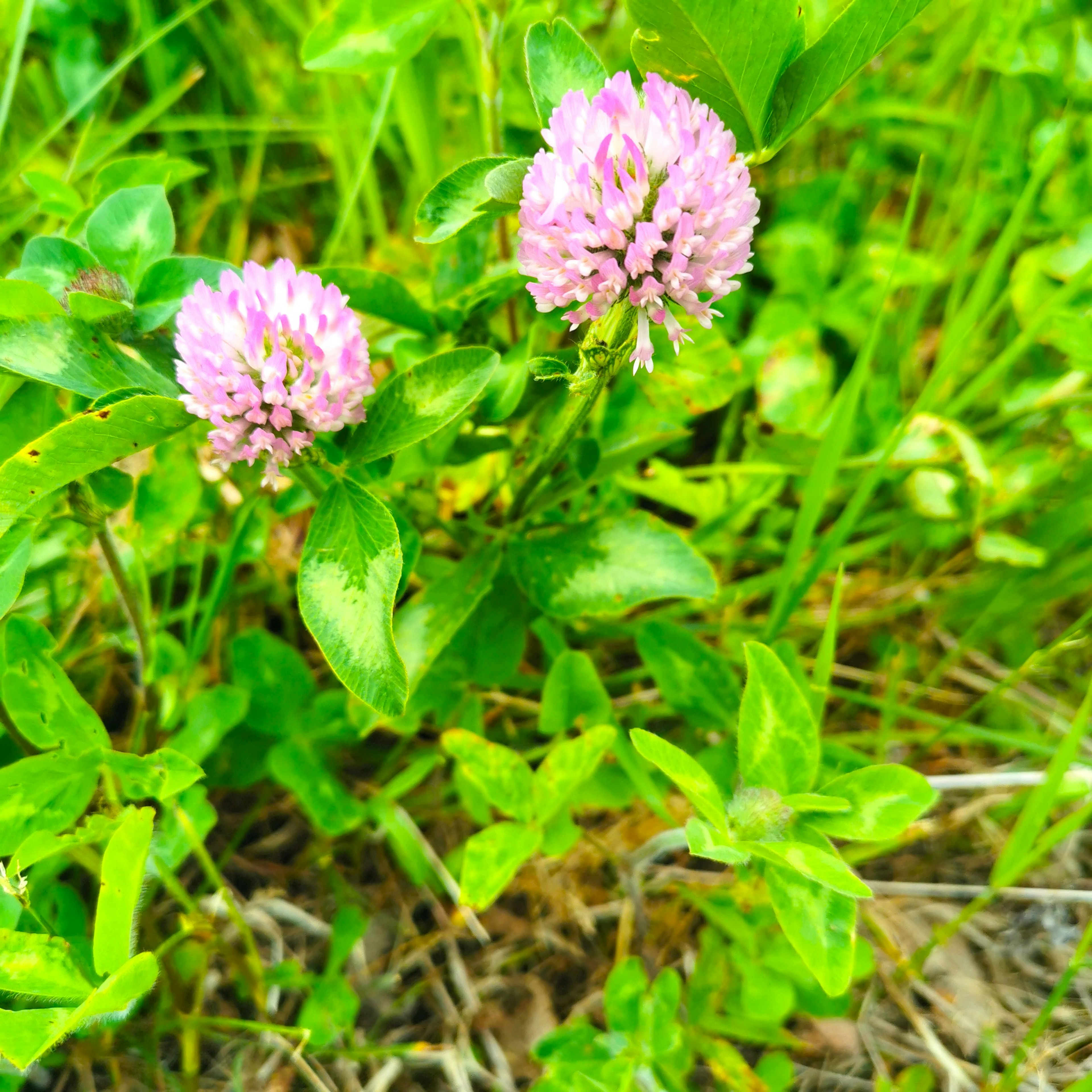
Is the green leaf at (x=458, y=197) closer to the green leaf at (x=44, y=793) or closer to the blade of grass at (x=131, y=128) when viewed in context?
the green leaf at (x=44, y=793)

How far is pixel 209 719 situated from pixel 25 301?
0.57 meters

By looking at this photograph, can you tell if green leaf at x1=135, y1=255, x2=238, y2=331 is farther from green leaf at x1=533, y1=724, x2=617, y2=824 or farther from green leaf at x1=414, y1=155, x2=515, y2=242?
green leaf at x1=533, y1=724, x2=617, y2=824

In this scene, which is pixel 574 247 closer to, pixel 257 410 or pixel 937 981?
pixel 257 410

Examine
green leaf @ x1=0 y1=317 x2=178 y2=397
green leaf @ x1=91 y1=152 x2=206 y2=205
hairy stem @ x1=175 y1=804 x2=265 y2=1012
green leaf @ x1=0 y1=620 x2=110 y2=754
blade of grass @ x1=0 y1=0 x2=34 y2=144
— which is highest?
blade of grass @ x1=0 y1=0 x2=34 y2=144

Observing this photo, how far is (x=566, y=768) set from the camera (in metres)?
1.09

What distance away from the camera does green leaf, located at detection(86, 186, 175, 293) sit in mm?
1051

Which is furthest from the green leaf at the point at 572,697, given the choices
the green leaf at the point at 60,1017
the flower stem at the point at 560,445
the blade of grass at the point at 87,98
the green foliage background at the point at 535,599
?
the blade of grass at the point at 87,98

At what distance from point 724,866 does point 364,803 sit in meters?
0.57

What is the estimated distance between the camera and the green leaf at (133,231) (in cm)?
105

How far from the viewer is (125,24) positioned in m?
2.11

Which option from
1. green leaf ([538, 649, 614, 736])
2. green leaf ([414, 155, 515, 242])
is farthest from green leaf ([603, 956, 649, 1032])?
green leaf ([414, 155, 515, 242])

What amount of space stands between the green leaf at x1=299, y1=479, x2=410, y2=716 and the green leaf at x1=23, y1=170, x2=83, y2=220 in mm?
601

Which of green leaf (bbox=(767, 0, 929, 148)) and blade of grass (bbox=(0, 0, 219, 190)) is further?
blade of grass (bbox=(0, 0, 219, 190))

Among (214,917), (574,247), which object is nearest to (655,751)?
(574,247)
